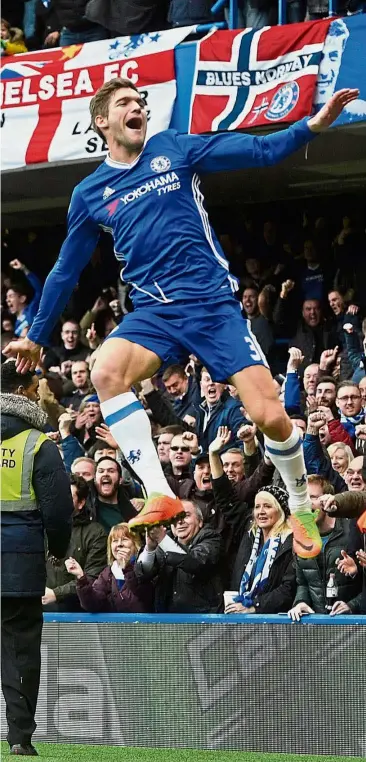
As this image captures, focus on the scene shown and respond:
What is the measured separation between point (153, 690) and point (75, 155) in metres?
5.74

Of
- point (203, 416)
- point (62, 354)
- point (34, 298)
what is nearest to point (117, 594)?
point (203, 416)

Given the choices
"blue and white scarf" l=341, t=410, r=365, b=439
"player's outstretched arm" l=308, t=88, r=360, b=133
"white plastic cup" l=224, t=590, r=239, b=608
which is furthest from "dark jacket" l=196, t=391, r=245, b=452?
"player's outstretched arm" l=308, t=88, r=360, b=133

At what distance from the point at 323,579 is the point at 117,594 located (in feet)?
4.61

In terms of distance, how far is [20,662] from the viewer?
7.20 m

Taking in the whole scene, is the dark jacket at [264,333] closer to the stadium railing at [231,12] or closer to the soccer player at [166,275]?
the stadium railing at [231,12]

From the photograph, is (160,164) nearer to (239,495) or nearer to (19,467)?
(19,467)

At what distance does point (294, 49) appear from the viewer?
37.1 feet

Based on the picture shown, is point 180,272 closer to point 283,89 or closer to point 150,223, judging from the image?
point 150,223

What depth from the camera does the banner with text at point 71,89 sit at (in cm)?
1209

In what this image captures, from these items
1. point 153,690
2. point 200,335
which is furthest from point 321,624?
point 200,335

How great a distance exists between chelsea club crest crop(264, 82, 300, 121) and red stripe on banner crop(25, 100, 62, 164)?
7.43 ft

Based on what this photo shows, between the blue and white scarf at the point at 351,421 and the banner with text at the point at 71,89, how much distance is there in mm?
3370

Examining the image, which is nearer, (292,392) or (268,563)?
(268,563)

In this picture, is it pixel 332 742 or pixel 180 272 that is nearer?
pixel 180 272
